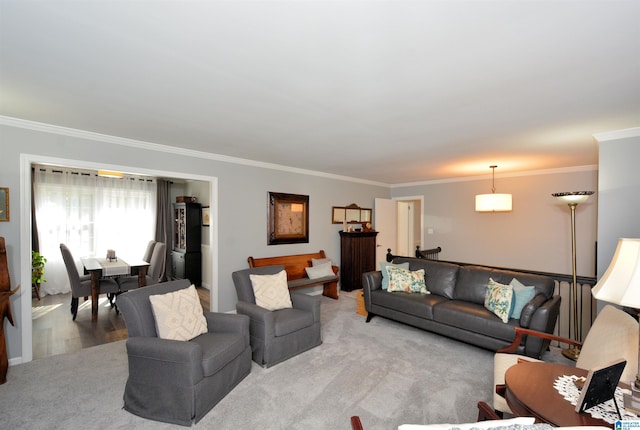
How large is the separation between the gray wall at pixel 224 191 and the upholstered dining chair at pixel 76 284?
1.26 m

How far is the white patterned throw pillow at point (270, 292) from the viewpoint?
3375 millimetres

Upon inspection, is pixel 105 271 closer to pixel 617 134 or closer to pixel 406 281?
pixel 406 281

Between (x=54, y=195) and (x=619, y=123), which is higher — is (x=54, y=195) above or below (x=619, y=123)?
below

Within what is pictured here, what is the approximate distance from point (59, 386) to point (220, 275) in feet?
6.52

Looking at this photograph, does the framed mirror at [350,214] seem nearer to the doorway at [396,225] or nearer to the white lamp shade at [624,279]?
the doorway at [396,225]

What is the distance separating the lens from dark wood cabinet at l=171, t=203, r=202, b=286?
6.01 m

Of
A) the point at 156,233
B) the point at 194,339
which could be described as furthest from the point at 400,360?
the point at 156,233

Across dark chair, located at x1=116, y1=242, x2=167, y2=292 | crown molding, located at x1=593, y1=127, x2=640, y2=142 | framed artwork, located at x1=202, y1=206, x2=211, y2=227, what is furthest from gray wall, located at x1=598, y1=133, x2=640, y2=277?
framed artwork, located at x1=202, y1=206, x2=211, y2=227

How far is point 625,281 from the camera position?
4.45 feet

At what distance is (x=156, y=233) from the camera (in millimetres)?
6340

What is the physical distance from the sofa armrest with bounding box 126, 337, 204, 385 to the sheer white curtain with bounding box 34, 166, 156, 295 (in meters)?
4.01

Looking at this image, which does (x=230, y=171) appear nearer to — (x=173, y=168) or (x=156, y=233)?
(x=173, y=168)

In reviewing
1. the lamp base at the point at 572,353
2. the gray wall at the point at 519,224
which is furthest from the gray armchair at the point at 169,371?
the gray wall at the point at 519,224

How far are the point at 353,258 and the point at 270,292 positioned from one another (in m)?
2.80
